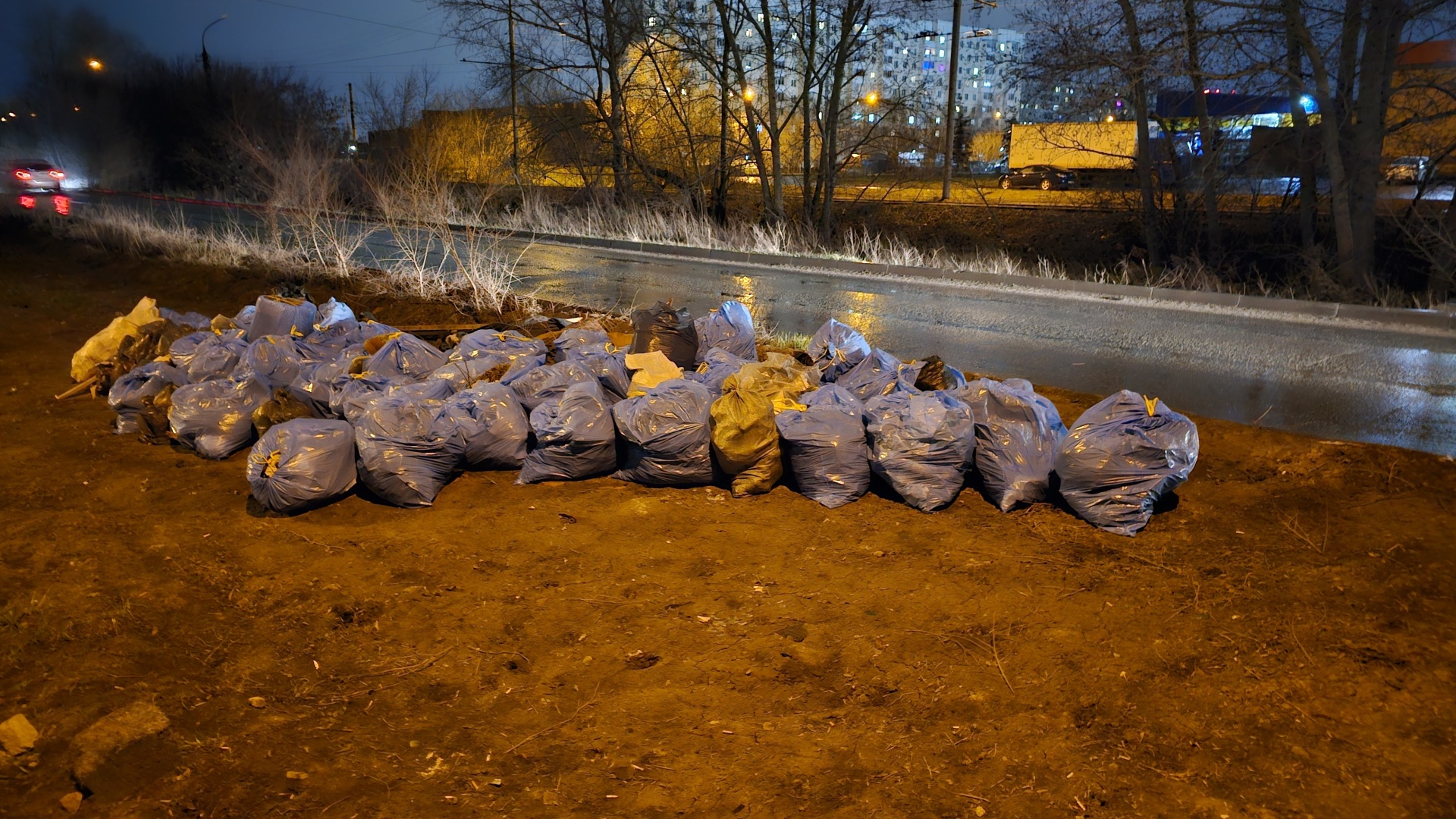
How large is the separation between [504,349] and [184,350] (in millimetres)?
2003

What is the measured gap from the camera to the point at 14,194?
2170 cm

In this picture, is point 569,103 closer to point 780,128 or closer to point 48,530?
point 780,128

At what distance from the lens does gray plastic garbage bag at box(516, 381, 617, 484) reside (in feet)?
14.4

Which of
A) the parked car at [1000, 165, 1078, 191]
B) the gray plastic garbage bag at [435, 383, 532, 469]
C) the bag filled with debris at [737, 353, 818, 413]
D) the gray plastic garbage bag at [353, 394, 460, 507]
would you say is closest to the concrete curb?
the gray plastic garbage bag at [435, 383, 532, 469]

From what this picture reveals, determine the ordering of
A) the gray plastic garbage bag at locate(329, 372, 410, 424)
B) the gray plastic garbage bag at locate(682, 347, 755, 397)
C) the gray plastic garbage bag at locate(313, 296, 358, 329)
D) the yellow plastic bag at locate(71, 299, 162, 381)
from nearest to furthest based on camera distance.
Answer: the gray plastic garbage bag at locate(329, 372, 410, 424), the gray plastic garbage bag at locate(682, 347, 755, 397), the yellow plastic bag at locate(71, 299, 162, 381), the gray plastic garbage bag at locate(313, 296, 358, 329)

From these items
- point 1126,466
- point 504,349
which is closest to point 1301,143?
point 1126,466

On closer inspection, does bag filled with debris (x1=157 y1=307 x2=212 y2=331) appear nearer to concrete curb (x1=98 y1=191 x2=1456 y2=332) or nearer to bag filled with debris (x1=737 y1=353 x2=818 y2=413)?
concrete curb (x1=98 y1=191 x2=1456 y2=332)

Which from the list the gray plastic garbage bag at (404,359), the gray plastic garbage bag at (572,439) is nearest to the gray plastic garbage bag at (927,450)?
the gray plastic garbage bag at (572,439)

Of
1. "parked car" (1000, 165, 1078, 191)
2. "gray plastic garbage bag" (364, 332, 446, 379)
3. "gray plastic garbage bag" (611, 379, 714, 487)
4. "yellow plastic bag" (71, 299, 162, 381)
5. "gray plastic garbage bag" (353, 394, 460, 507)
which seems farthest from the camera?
"parked car" (1000, 165, 1078, 191)

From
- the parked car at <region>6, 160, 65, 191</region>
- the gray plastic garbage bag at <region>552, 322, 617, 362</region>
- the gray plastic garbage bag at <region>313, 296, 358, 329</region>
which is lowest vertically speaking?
the gray plastic garbage bag at <region>552, 322, 617, 362</region>

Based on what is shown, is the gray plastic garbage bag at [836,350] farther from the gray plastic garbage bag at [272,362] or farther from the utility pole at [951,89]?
the utility pole at [951,89]

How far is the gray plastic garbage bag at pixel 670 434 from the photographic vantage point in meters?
4.26

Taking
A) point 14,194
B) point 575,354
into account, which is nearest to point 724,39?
point 575,354

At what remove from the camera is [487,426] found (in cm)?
446
